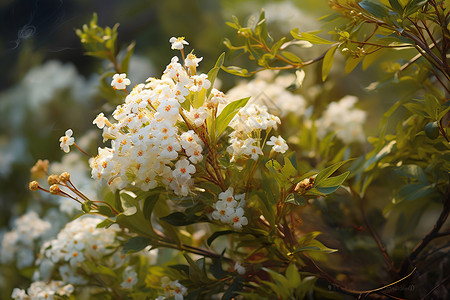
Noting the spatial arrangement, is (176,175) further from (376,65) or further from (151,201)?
(376,65)

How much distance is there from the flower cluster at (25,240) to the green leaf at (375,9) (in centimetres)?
50

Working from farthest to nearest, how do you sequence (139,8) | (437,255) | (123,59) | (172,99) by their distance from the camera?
(139,8), (123,59), (437,255), (172,99)

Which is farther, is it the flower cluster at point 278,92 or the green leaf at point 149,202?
the flower cluster at point 278,92

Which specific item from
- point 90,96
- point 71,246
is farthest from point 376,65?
point 90,96

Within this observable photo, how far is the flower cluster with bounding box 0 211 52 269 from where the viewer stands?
578mm

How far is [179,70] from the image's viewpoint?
0.32m

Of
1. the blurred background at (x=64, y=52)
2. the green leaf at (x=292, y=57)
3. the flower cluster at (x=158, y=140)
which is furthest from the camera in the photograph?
the blurred background at (x=64, y=52)

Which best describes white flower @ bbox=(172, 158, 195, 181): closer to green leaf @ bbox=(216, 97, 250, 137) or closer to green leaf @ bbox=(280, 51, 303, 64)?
green leaf @ bbox=(216, 97, 250, 137)

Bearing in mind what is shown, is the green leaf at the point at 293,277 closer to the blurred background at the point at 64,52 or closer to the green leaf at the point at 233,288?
the green leaf at the point at 233,288

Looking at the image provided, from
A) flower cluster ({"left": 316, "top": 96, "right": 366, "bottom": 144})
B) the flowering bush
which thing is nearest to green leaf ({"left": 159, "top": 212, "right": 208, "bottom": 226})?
the flowering bush

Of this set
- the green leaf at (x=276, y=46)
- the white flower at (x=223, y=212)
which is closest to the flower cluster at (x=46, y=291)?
the white flower at (x=223, y=212)

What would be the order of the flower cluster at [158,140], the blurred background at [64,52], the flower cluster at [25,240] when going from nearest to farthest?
the flower cluster at [158,140], the flower cluster at [25,240], the blurred background at [64,52]

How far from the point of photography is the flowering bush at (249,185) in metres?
0.32

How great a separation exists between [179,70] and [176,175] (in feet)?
0.26
